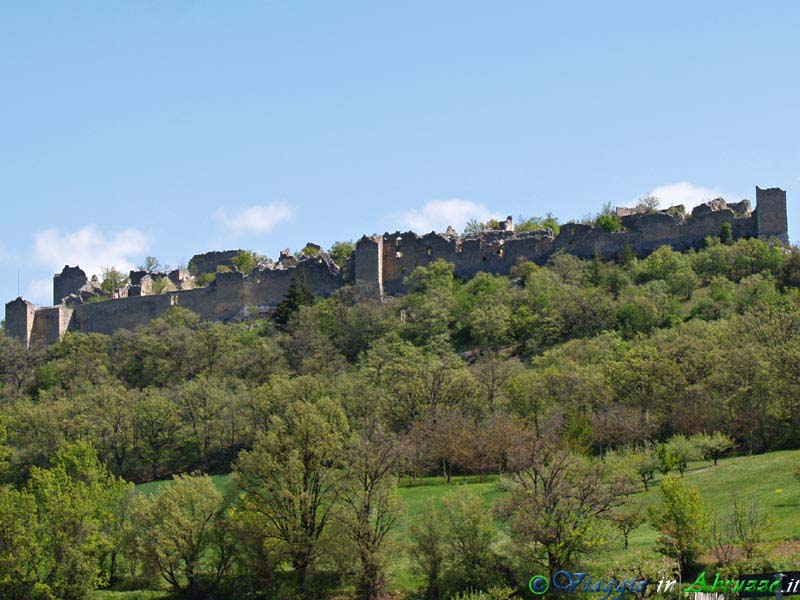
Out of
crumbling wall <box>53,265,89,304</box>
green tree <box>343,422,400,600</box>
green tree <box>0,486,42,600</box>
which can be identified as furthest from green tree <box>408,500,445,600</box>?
crumbling wall <box>53,265,89,304</box>

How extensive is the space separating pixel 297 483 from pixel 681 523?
10539 mm

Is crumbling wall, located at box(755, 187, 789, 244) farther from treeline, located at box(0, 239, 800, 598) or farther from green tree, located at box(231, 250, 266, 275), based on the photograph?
green tree, located at box(231, 250, 266, 275)

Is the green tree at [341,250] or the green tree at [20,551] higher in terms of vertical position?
the green tree at [341,250]

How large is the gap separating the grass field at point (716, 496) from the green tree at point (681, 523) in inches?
31.7

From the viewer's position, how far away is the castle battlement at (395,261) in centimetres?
6328

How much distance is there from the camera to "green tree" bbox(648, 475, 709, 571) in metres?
27.3

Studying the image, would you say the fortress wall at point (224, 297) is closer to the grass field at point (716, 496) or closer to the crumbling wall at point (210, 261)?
the crumbling wall at point (210, 261)

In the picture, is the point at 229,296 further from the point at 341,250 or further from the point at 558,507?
the point at 558,507

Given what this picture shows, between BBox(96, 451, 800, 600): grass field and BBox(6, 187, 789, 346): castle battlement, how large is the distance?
2669 centimetres

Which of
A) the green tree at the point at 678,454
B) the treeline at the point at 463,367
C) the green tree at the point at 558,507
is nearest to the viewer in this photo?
the green tree at the point at 558,507

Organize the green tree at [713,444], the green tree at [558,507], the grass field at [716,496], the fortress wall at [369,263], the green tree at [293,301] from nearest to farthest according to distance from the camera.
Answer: the grass field at [716,496] < the green tree at [558,507] < the green tree at [713,444] < the green tree at [293,301] < the fortress wall at [369,263]

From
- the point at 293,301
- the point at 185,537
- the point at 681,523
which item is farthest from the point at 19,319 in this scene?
the point at 681,523

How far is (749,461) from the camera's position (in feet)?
121

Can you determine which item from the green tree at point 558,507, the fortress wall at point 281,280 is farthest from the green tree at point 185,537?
the fortress wall at point 281,280
